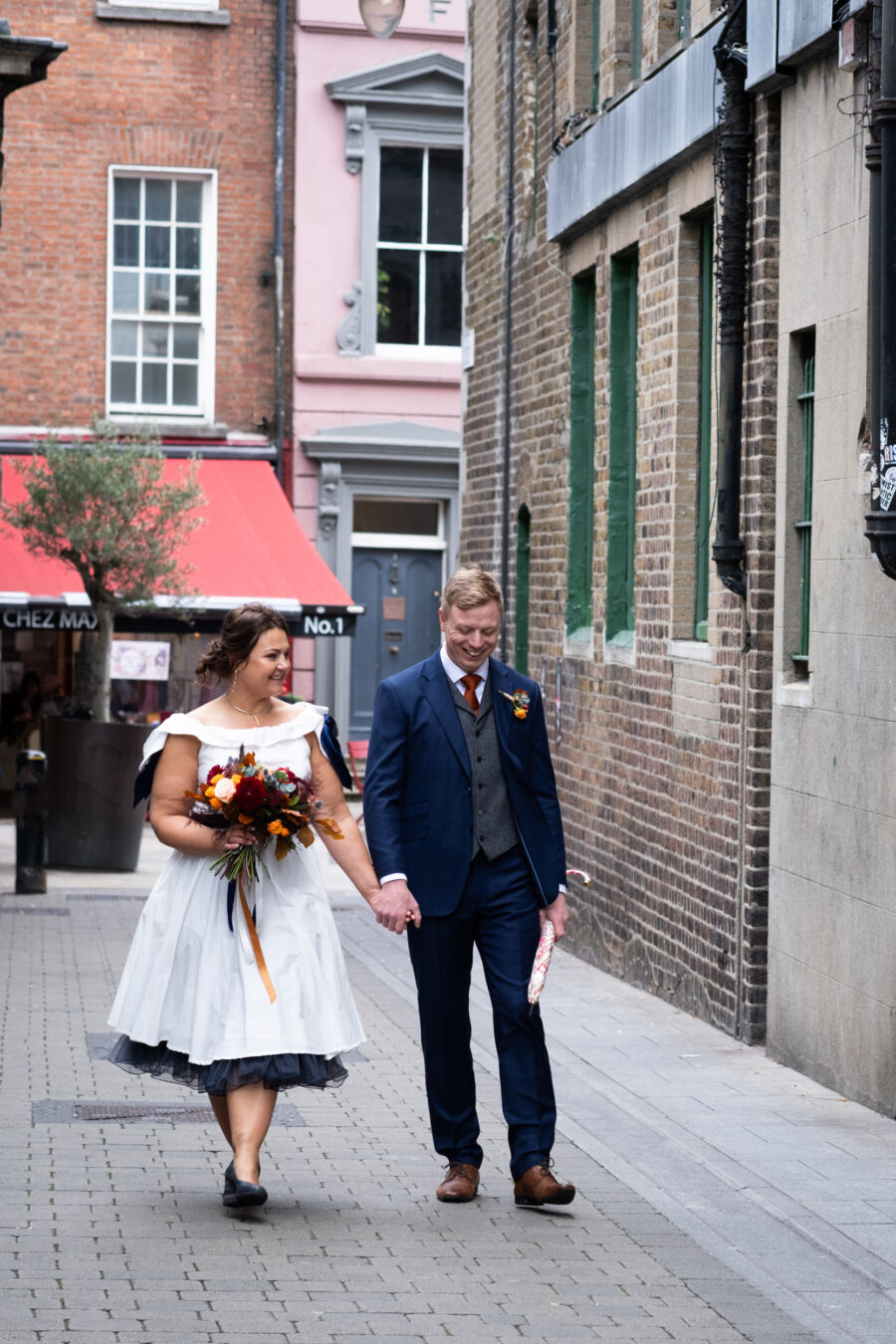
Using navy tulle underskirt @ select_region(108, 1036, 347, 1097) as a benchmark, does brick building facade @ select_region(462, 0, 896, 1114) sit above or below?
above

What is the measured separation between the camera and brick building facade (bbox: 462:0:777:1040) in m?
10.2

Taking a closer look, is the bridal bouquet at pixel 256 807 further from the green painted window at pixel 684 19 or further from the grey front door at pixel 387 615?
the grey front door at pixel 387 615

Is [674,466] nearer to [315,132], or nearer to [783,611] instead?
[783,611]

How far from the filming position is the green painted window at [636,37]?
→ 1270 centimetres

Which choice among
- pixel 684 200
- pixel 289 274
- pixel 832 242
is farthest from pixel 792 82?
pixel 289 274

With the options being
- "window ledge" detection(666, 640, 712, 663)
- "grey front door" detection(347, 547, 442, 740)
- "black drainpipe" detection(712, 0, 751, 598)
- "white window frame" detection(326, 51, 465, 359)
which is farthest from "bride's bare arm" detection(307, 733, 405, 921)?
"white window frame" detection(326, 51, 465, 359)

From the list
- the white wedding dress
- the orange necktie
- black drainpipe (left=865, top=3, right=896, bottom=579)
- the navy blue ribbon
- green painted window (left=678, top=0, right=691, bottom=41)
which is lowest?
the white wedding dress

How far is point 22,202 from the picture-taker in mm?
23438

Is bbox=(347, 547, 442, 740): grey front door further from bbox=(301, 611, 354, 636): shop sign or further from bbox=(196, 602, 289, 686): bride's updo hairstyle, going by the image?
bbox=(196, 602, 289, 686): bride's updo hairstyle

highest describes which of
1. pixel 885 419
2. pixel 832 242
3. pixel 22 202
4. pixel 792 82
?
pixel 22 202

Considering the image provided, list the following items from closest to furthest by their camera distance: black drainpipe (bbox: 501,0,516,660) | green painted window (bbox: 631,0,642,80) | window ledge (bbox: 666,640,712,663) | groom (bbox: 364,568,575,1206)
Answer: groom (bbox: 364,568,575,1206), window ledge (bbox: 666,640,712,663), green painted window (bbox: 631,0,642,80), black drainpipe (bbox: 501,0,516,660)

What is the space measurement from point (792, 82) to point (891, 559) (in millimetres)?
2803

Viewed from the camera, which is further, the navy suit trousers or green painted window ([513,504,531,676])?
green painted window ([513,504,531,676])

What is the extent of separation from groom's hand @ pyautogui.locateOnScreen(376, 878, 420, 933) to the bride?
5 centimetres
